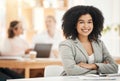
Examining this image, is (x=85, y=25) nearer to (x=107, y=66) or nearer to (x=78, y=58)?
(x=78, y=58)

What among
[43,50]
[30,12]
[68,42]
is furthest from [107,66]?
[30,12]

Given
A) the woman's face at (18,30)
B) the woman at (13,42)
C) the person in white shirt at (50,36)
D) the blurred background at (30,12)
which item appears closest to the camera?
the woman at (13,42)

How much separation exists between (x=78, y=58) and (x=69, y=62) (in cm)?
12

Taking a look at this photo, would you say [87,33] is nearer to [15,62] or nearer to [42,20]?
[15,62]

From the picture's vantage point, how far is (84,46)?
3053 millimetres

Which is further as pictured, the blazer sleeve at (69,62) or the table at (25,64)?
the table at (25,64)

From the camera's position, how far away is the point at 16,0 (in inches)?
290

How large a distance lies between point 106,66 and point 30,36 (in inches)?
182

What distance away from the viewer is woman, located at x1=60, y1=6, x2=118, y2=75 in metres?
2.88

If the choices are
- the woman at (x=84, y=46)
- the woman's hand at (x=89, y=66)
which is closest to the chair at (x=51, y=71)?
the woman at (x=84, y=46)

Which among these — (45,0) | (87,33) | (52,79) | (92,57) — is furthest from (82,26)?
(45,0)

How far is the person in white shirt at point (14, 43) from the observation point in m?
5.48

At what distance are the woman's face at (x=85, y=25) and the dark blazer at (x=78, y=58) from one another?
0.33 feet

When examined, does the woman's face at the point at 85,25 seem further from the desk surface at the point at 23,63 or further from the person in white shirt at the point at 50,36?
the person in white shirt at the point at 50,36
